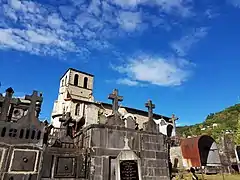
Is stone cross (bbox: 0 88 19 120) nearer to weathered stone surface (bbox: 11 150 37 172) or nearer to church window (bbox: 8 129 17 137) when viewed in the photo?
church window (bbox: 8 129 17 137)

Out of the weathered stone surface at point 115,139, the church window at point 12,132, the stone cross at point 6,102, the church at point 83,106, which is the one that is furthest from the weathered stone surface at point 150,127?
the church at point 83,106

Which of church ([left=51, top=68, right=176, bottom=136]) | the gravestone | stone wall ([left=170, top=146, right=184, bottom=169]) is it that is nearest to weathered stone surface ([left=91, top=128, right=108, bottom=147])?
the gravestone

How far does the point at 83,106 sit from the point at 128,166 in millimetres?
25176

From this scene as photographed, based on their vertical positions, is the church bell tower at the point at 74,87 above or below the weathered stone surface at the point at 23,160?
above

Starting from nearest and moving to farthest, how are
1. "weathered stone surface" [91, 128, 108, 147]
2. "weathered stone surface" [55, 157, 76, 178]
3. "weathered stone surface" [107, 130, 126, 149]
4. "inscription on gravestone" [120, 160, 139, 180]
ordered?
1. "weathered stone surface" [55, 157, 76, 178]
2. "inscription on gravestone" [120, 160, 139, 180]
3. "weathered stone surface" [91, 128, 108, 147]
4. "weathered stone surface" [107, 130, 126, 149]

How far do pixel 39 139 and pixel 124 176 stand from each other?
3129 millimetres

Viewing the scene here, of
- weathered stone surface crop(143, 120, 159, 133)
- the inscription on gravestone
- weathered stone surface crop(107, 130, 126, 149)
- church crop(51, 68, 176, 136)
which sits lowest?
the inscription on gravestone

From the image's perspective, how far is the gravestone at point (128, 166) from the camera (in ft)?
21.8

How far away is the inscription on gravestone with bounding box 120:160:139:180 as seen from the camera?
262 inches

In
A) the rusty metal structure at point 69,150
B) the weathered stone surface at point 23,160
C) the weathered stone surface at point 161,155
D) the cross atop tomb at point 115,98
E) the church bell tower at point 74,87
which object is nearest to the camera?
the weathered stone surface at point 23,160

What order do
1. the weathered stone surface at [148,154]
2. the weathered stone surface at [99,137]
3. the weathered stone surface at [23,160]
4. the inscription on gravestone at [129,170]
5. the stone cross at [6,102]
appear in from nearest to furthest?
the weathered stone surface at [23,160]
the stone cross at [6,102]
the inscription on gravestone at [129,170]
the weathered stone surface at [99,137]
the weathered stone surface at [148,154]

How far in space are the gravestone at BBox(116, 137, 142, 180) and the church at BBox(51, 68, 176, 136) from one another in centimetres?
1813

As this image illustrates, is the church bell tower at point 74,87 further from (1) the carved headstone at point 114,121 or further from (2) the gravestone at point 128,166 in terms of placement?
(2) the gravestone at point 128,166

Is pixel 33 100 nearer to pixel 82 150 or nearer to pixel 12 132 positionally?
pixel 12 132
